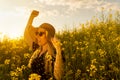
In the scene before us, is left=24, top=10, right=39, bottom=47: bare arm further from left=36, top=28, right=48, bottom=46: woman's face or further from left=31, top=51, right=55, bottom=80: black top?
left=31, top=51, right=55, bottom=80: black top

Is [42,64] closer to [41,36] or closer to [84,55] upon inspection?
[41,36]

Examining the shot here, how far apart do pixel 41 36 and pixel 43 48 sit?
241 mm

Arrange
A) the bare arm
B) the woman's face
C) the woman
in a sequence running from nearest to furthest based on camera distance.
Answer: the woman, the woman's face, the bare arm

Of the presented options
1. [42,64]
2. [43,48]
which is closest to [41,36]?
[43,48]

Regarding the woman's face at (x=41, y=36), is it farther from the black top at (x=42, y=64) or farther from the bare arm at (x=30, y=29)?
the black top at (x=42, y=64)

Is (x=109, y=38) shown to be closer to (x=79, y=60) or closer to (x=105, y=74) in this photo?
(x=79, y=60)

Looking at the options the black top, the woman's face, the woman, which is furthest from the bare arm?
the black top

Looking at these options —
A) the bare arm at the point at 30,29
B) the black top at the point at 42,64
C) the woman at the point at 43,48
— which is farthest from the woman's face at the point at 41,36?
Answer: the black top at the point at 42,64

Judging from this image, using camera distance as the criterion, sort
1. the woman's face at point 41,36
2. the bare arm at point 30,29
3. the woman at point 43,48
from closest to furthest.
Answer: the woman at point 43,48 → the woman's face at point 41,36 → the bare arm at point 30,29

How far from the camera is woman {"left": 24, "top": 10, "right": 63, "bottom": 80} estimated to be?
22.7 feet

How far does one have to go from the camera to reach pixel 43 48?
7.18 metres

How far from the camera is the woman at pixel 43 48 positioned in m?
6.92

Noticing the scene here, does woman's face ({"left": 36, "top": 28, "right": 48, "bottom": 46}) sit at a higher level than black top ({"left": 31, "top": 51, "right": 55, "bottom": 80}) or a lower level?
higher

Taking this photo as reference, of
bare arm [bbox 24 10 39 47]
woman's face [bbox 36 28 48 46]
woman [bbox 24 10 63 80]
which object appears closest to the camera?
woman [bbox 24 10 63 80]
